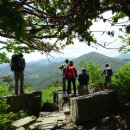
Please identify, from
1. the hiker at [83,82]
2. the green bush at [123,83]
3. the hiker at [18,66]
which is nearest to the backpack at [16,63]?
the hiker at [18,66]

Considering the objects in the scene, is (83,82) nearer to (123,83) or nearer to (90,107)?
(123,83)

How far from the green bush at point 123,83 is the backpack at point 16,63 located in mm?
4601

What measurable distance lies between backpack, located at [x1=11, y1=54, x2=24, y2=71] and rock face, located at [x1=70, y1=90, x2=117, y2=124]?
3.62m

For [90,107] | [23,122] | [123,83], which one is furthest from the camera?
[123,83]

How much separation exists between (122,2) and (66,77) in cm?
896

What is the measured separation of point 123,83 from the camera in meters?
16.5

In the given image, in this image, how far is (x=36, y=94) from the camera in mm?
17656

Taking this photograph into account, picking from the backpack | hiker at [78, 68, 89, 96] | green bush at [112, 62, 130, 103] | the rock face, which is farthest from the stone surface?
hiker at [78, 68, 89, 96]

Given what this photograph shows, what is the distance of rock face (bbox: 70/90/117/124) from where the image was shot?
45.2 feet

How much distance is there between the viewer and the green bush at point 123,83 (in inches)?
625

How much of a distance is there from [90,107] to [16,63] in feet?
14.9

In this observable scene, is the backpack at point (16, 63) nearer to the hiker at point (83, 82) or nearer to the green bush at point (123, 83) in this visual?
the hiker at point (83, 82)

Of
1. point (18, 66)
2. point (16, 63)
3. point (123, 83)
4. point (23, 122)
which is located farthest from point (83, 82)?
point (23, 122)

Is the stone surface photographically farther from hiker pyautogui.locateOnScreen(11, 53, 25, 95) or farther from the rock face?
hiker pyautogui.locateOnScreen(11, 53, 25, 95)
